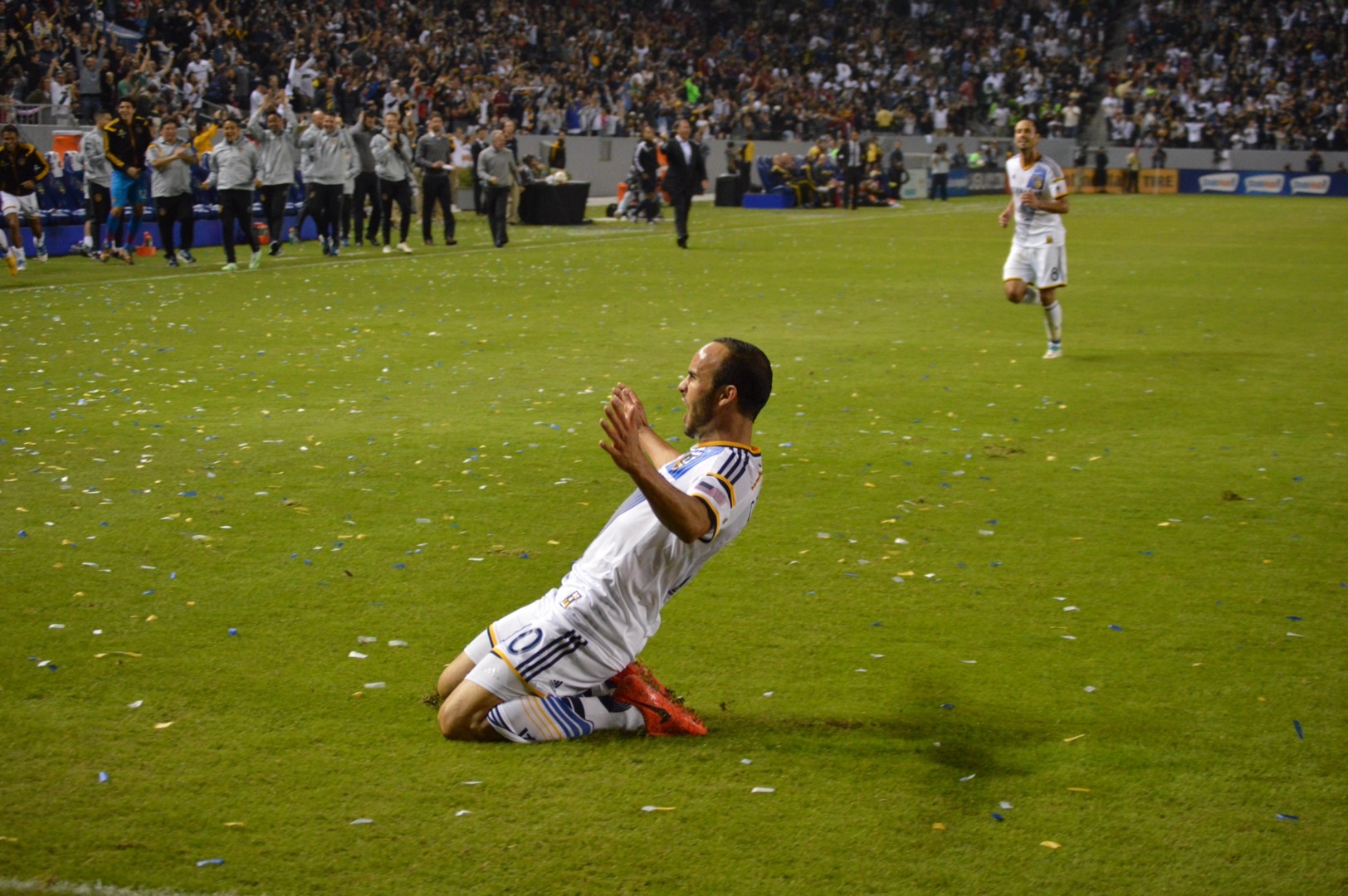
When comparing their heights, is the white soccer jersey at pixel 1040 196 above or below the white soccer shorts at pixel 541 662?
above

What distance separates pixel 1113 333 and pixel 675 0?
43767 millimetres

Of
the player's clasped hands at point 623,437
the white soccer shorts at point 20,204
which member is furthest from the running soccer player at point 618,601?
the white soccer shorts at point 20,204

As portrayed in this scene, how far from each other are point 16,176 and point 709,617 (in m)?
17.1

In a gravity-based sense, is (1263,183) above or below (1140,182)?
below

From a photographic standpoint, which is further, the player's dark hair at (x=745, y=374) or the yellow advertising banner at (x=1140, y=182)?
the yellow advertising banner at (x=1140, y=182)

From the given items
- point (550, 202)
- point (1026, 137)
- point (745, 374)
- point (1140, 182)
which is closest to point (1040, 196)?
point (1026, 137)

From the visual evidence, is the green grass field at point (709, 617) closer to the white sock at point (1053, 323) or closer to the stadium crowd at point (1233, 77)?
the white sock at point (1053, 323)

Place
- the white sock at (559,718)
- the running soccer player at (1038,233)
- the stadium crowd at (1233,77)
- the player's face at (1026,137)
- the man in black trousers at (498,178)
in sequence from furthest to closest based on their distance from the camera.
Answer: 1. the stadium crowd at (1233,77)
2. the man in black trousers at (498,178)
3. the running soccer player at (1038,233)
4. the player's face at (1026,137)
5. the white sock at (559,718)

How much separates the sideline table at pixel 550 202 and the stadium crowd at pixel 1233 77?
32787 millimetres

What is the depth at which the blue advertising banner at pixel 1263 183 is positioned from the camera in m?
49.2

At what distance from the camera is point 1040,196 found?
12891mm

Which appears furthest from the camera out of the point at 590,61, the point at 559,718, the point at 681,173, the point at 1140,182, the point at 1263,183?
the point at 1140,182

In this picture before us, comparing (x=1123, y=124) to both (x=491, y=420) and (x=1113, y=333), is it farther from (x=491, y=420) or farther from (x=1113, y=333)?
(x=491, y=420)

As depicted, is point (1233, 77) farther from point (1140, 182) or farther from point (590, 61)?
point (590, 61)
